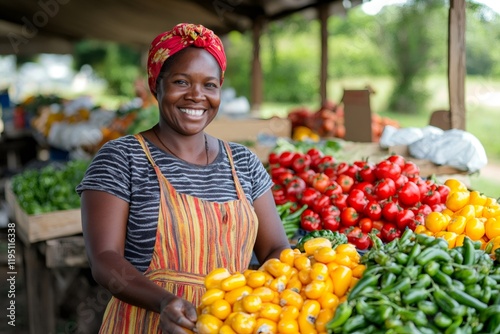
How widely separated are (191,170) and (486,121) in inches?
551

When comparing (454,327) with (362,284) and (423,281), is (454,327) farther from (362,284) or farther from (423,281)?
(362,284)

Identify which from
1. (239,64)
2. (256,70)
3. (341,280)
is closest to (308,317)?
(341,280)

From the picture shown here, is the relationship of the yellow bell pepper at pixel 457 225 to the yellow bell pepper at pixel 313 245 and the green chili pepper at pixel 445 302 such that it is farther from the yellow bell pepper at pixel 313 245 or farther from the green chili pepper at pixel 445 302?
the green chili pepper at pixel 445 302

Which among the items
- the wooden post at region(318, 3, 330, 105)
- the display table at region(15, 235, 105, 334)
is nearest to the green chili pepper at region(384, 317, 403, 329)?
the display table at region(15, 235, 105, 334)

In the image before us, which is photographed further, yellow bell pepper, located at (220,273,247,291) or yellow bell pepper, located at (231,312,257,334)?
yellow bell pepper, located at (220,273,247,291)

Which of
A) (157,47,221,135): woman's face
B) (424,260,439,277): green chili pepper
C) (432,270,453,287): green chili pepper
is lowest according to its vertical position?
(432,270,453,287): green chili pepper

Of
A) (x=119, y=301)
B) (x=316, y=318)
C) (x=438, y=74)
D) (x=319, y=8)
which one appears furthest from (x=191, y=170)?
(x=438, y=74)

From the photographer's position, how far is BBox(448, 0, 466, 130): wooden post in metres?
4.18

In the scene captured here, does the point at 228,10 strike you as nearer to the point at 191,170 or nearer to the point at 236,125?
the point at 236,125

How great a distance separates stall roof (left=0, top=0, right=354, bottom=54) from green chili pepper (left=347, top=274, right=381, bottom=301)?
5.27m

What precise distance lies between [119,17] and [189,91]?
28.6 ft

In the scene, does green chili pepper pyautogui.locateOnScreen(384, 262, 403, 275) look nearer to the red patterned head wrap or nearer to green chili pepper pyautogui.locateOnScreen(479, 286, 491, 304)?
green chili pepper pyautogui.locateOnScreen(479, 286, 491, 304)

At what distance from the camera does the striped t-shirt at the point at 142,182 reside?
2061 mm

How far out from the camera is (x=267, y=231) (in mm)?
2396
